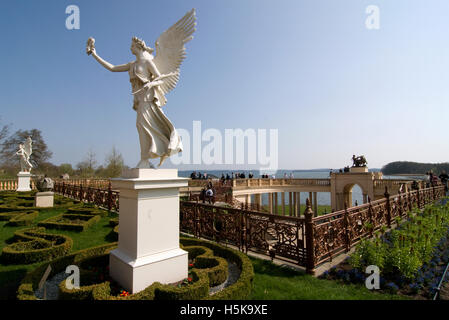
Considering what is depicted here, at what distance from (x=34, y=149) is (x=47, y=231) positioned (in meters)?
40.9

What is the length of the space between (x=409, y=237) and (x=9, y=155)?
4607 cm

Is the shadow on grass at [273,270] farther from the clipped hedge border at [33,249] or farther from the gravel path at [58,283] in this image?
the clipped hedge border at [33,249]

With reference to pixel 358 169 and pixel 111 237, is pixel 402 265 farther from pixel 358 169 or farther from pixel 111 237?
pixel 358 169

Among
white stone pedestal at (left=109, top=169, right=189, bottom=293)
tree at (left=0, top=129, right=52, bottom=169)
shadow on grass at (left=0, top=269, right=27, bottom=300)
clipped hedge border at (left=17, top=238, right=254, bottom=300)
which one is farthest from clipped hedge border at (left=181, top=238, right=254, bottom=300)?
tree at (left=0, top=129, right=52, bottom=169)

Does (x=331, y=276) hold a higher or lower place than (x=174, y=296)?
lower

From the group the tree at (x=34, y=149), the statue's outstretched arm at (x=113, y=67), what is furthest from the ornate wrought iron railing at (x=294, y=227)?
the tree at (x=34, y=149)

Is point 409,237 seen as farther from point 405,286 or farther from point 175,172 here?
point 175,172

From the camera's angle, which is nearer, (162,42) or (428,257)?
(162,42)

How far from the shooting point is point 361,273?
4719 mm

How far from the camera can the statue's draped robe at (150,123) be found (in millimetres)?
4262

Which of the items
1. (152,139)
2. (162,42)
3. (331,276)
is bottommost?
(331,276)
